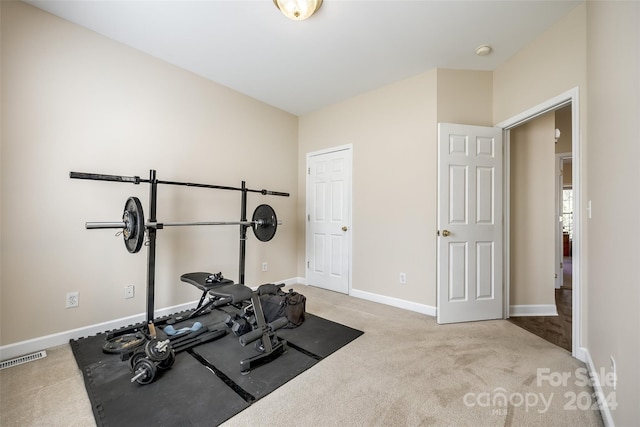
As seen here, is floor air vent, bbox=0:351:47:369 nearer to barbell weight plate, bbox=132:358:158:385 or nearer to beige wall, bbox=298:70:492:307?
barbell weight plate, bbox=132:358:158:385

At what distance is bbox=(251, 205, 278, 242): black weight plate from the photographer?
281 centimetres

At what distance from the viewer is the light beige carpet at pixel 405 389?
1.37m

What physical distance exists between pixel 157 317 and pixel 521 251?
13.1ft

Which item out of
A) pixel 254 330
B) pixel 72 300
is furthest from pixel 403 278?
pixel 72 300

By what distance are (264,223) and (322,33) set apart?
189cm

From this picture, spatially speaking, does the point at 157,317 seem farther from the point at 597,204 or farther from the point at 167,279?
the point at 597,204

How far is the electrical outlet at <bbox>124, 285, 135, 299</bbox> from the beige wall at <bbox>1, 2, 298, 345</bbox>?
35mm

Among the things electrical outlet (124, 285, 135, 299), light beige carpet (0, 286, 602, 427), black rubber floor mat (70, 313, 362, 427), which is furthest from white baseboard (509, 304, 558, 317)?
electrical outlet (124, 285, 135, 299)

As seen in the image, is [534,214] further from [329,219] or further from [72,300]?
[72,300]

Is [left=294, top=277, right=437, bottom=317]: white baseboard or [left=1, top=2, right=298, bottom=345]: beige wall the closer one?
[left=1, top=2, right=298, bottom=345]: beige wall

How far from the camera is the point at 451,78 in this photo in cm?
281

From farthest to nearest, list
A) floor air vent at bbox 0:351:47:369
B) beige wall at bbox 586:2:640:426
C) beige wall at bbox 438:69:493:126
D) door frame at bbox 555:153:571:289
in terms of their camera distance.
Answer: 1. door frame at bbox 555:153:571:289
2. beige wall at bbox 438:69:493:126
3. floor air vent at bbox 0:351:47:369
4. beige wall at bbox 586:2:640:426

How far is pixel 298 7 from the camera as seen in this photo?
6.21 feet

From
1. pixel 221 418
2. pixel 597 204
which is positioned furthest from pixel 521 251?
pixel 221 418
